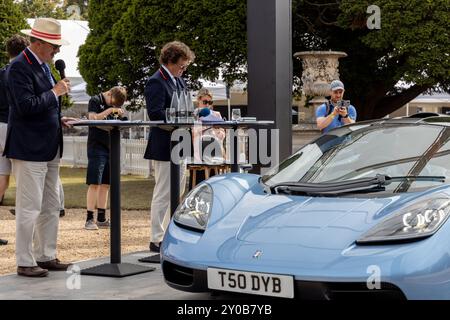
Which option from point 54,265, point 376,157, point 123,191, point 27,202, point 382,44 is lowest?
point 123,191

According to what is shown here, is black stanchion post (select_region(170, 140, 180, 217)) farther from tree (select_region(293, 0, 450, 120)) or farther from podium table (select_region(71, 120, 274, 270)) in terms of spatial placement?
tree (select_region(293, 0, 450, 120))

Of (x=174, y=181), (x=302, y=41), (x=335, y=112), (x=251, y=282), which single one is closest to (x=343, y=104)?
(x=335, y=112)

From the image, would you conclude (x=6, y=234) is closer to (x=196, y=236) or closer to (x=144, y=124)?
(x=144, y=124)

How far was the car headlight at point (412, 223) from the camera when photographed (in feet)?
12.6

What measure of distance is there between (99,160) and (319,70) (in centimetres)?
623

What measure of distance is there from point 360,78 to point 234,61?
2.54m

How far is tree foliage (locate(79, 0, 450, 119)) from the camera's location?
13.5 metres

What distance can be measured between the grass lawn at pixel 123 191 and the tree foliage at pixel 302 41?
202 centimetres

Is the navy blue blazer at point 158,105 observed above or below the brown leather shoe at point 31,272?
above

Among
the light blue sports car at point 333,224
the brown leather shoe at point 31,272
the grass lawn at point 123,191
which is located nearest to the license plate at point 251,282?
the light blue sports car at point 333,224

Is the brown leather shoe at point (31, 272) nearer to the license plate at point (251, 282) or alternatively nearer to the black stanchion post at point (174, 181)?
the black stanchion post at point (174, 181)

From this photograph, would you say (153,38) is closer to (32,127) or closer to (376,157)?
(32,127)

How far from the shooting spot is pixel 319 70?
14320 millimetres
